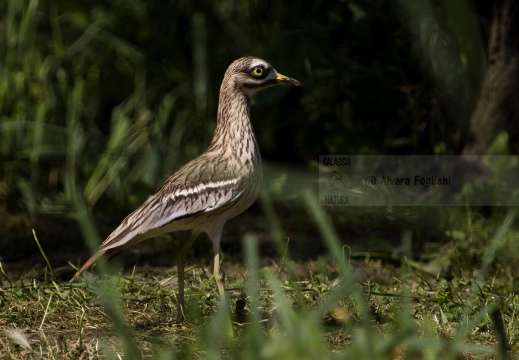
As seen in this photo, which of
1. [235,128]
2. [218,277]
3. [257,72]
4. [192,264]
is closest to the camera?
[218,277]

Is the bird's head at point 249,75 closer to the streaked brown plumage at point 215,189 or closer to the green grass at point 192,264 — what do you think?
the streaked brown plumage at point 215,189

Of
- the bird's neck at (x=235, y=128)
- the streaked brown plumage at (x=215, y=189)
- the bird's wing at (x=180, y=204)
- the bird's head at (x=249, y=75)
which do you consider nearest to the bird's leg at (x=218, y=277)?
the streaked brown plumage at (x=215, y=189)

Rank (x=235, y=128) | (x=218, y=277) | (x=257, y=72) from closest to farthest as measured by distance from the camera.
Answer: (x=218, y=277) < (x=235, y=128) < (x=257, y=72)

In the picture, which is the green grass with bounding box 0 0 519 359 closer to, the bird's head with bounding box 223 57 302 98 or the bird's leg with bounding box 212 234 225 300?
the bird's leg with bounding box 212 234 225 300

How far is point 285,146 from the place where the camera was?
7578 mm

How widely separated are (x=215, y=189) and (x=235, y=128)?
390 mm

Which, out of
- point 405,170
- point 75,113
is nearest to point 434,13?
point 405,170

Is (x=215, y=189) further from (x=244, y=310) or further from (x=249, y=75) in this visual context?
(x=249, y=75)

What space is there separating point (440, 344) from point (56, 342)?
1.71m

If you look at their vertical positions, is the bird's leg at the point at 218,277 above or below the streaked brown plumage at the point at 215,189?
below

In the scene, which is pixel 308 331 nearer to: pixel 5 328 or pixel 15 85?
pixel 5 328

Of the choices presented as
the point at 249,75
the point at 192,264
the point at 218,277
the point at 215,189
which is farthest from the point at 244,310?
the point at 249,75

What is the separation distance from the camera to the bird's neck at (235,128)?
14.1 feet

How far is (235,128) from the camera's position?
4.38 metres
